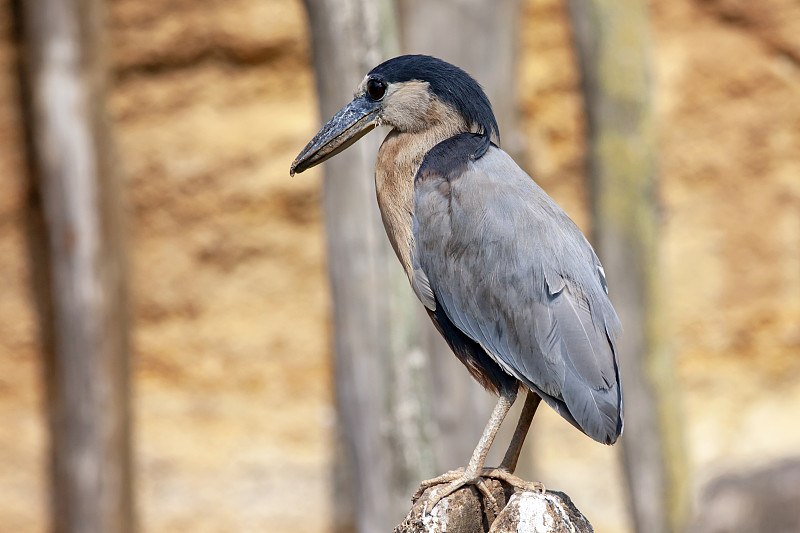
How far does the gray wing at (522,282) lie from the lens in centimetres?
269

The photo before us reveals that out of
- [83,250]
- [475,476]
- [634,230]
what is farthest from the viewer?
[83,250]

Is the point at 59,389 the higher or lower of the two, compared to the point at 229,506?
higher

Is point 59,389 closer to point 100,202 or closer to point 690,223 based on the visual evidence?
point 100,202

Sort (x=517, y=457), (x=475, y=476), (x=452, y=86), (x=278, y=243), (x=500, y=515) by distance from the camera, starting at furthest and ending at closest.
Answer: (x=278, y=243) < (x=452, y=86) < (x=517, y=457) < (x=475, y=476) < (x=500, y=515)

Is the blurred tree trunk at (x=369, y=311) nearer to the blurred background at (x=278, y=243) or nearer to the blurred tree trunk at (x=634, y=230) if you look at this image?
the blurred tree trunk at (x=634, y=230)

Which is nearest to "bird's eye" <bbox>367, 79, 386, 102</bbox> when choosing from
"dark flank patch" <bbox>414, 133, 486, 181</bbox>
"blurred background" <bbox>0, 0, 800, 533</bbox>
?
"dark flank patch" <bbox>414, 133, 486, 181</bbox>

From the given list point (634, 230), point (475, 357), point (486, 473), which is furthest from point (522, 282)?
point (634, 230)

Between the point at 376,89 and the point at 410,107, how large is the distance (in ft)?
0.46

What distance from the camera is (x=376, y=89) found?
9.93ft

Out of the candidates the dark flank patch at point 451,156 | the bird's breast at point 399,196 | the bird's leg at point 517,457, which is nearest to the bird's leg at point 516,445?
the bird's leg at point 517,457

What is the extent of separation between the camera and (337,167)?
4.04 metres

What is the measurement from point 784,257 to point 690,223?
0.63 m

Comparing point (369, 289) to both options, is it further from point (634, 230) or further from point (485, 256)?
point (634, 230)

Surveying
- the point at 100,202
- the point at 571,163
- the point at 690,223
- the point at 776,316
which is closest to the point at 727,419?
A: the point at 776,316
